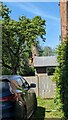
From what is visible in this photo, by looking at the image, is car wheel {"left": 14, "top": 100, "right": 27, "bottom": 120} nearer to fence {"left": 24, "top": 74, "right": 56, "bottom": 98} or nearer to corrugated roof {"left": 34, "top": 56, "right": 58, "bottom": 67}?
fence {"left": 24, "top": 74, "right": 56, "bottom": 98}

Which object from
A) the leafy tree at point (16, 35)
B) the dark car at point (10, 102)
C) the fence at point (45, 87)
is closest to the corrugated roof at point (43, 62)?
the leafy tree at point (16, 35)

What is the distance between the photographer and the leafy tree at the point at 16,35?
3157 cm

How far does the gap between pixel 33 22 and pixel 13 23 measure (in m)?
2.35

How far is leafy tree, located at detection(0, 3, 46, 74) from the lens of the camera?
31.6m

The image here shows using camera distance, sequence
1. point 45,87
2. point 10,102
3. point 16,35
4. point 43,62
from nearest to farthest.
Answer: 1. point 10,102
2. point 45,87
3. point 16,35
4. point 43,62

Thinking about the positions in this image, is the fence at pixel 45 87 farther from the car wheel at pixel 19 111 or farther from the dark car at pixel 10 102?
the car wheel at pixel 19 111

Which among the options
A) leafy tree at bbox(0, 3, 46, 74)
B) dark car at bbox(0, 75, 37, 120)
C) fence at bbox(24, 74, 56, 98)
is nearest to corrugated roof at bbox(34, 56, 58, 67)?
leafy tree at bbox(0, 3, 46, 74)

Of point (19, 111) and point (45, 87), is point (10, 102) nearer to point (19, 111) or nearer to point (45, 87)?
point (19, 111)

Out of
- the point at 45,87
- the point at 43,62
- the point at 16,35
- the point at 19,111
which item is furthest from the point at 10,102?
the point at 43,62

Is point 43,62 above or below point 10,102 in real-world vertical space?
above

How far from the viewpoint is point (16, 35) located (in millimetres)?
32656

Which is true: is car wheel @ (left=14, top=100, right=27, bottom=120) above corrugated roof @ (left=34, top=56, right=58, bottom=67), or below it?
below

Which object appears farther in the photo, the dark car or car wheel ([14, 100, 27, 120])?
car wheel ([14, 100, 27, 120])

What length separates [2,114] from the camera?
6379 millimetres
